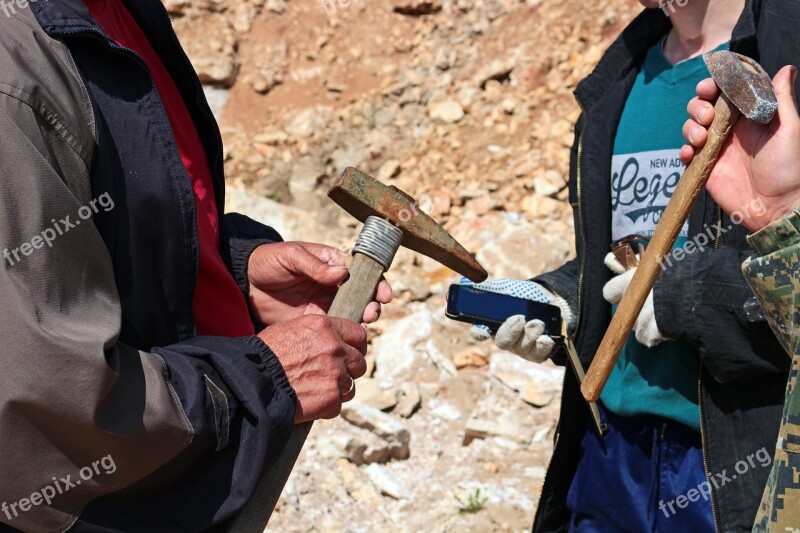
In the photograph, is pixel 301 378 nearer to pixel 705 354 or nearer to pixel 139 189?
pixel 139 189

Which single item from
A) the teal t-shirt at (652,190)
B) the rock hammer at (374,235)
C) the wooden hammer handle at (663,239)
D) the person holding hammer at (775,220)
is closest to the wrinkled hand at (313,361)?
the rock hammer at (374,235)

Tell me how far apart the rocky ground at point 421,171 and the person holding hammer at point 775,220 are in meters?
2.42

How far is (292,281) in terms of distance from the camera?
2180 millimetres

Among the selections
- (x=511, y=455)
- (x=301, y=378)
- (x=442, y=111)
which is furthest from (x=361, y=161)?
(x=301, y=378)

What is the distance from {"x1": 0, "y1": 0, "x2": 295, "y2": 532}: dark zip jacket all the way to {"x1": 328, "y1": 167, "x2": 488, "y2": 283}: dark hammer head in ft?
A: 1.57

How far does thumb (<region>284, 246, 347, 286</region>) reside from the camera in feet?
6.61

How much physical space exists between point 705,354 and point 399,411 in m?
3.01

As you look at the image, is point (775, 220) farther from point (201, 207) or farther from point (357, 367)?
point (201, 207)

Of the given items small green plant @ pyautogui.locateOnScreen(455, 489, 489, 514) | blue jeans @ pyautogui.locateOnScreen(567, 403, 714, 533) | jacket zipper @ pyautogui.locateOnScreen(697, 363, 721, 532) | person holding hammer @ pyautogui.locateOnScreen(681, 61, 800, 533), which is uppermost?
person holding hammer @ pyautogui.locateOnScreen(681, 61, 800, 533)

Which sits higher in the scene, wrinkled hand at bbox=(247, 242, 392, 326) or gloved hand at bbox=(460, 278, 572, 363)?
wrinkled hand at bbox=(247, 242, 392, 326)

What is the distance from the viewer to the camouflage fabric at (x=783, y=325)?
1.33 meters

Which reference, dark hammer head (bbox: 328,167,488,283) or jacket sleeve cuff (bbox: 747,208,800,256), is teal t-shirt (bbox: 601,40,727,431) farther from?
jacket sleeve cuff (bbox: 747,208,800,256)

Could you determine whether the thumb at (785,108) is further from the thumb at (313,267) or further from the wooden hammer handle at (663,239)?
the thumb at (313,267)

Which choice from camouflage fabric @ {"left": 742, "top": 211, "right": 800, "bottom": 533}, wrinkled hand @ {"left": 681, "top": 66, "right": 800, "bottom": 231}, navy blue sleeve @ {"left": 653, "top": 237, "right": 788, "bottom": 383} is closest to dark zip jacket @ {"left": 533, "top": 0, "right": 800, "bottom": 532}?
navy blue sleeve @ {"left": 653, "top": 237, "right": 788, "bottom": 383}
